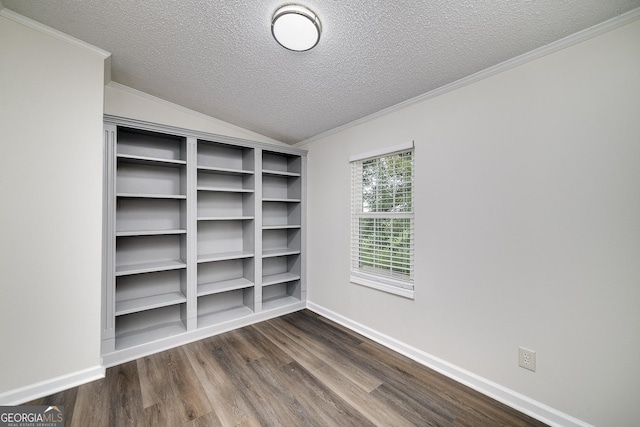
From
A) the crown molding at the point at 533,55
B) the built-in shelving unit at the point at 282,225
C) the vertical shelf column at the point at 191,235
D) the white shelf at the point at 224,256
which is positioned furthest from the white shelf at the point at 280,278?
the crown molding at the point at 533,55

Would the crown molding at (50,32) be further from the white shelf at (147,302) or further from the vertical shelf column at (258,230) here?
the white shelf at (147,302)

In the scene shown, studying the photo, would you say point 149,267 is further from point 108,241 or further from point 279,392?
point 279,392

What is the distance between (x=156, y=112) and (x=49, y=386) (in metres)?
2.52

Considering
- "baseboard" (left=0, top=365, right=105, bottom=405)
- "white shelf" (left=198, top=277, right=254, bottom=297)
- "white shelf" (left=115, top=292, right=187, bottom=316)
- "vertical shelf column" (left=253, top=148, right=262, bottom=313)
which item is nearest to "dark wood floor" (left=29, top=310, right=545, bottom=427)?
"baseboard" (left=0, top=365, right=105, bottom=405)

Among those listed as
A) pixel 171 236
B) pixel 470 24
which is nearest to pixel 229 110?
pixel 171 236

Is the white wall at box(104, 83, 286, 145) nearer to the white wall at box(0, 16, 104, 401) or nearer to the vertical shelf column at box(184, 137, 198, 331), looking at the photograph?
the vertical shelf column at box(184, 137, 198, 331)

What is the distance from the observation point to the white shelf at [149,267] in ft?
7.99

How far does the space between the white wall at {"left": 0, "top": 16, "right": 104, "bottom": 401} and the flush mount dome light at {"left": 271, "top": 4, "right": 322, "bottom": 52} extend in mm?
1571

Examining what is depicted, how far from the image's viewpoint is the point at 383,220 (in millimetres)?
2723

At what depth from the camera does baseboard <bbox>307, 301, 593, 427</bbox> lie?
1.63m

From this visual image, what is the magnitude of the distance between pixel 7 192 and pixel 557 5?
11.5 feet

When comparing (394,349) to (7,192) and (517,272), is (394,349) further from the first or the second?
(7,192)

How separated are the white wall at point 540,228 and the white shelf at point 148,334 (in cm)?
231

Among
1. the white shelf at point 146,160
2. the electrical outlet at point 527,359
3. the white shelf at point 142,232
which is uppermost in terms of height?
the white shelf at point 146,160
